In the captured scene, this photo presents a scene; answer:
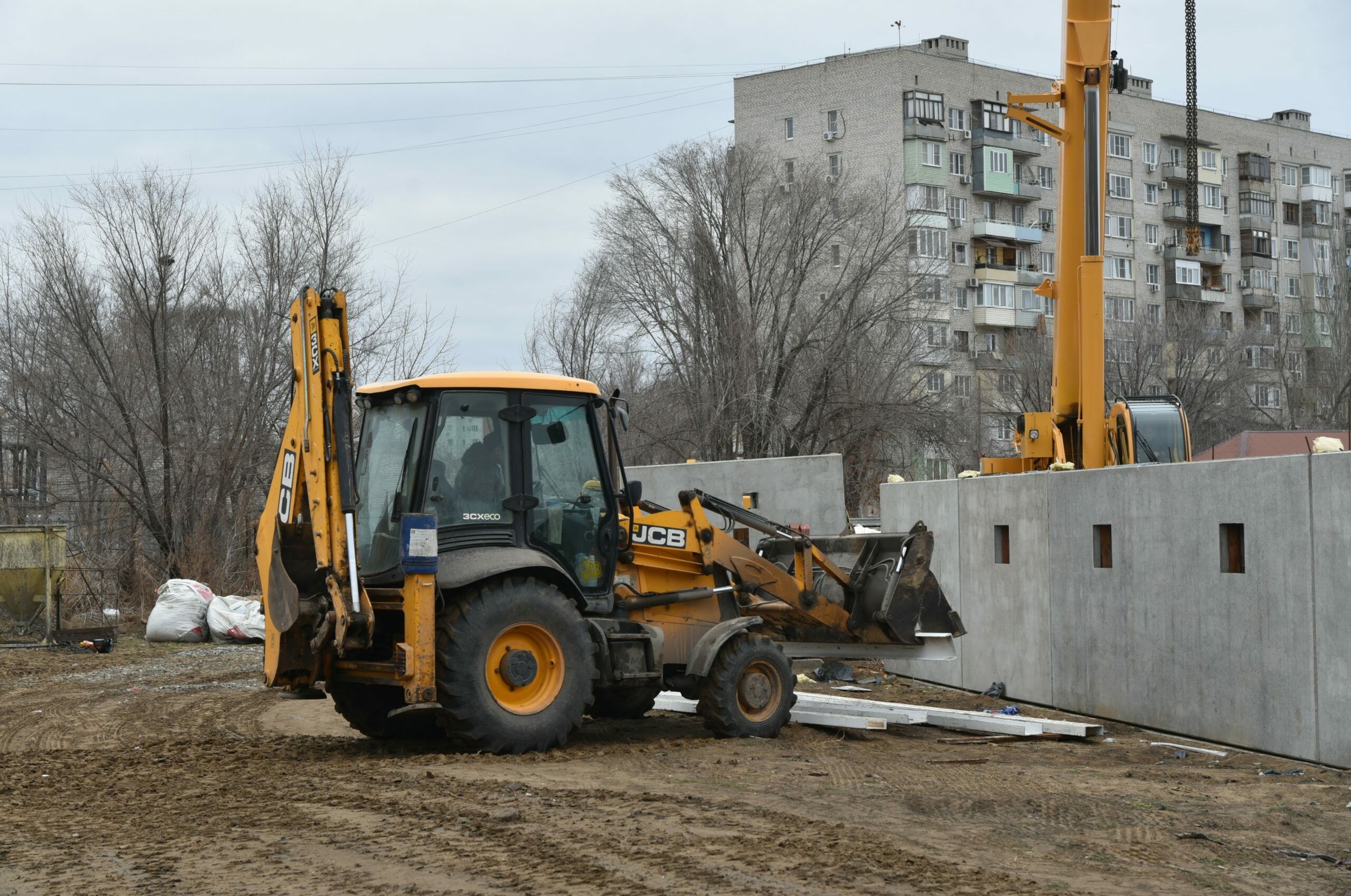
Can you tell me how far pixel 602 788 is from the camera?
816 cm

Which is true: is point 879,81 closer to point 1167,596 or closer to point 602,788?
point 1167,596

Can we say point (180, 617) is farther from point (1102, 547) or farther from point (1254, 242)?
point (1254, 242)

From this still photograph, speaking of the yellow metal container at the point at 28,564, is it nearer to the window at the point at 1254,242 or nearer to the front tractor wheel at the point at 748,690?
the front tractor wheel at the point at 748,690

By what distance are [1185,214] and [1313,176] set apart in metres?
11.1

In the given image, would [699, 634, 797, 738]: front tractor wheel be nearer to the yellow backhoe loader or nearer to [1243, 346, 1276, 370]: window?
the yellow backhoe loader

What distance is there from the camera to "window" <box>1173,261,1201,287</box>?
65.3m

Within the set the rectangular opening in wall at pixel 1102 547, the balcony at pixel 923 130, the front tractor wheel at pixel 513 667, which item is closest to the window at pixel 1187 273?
the balcony at pixel 923 130

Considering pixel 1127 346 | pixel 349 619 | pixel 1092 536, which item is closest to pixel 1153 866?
pixel 349 619

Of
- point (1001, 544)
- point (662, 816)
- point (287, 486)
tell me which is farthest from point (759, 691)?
point (1001, 544)

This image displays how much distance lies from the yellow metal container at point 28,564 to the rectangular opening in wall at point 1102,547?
1469 centimetres

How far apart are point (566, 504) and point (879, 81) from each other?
49.8 meters

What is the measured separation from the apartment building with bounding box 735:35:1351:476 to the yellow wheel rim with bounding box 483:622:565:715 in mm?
34750

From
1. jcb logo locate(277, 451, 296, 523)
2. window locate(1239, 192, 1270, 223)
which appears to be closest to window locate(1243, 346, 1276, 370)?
window locate(1239, 192, 1270, 223)

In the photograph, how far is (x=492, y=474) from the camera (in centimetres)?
977
